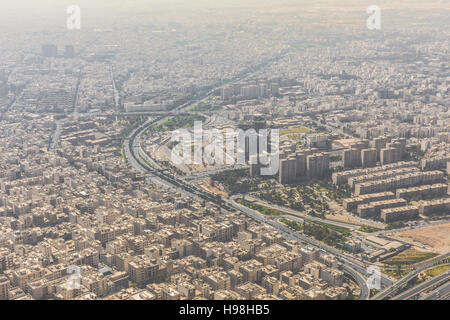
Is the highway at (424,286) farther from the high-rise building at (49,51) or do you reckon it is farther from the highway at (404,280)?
the high-rise building at (49,51)

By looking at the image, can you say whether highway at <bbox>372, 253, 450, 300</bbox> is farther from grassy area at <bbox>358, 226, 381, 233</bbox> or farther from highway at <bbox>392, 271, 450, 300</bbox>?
grassy area at <bbox>358, 226, 381, 233</bbox>

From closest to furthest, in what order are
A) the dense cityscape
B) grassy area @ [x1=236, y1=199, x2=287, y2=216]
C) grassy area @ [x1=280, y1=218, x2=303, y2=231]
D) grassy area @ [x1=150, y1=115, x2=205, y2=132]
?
the dense cityscape < grassy area @ [x1=280, y1=218, x2=303, y2=231] < grassy area @ [x1=236, y1=199, x2=287, y2=216] < grassy area @ [x1=150, y1=115, x2=205, y2=132]

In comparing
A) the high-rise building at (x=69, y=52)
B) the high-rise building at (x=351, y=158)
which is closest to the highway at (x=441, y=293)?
the high-rise building at (x=351, y=158)

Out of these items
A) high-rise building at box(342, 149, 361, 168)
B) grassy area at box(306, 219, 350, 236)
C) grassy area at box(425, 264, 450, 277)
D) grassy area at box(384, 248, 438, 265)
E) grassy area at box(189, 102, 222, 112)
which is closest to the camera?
grassy area at box(425, 264, 450, 277)

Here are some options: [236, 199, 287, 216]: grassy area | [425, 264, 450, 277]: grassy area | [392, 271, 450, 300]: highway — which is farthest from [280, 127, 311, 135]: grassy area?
[392, 271, 450, 300]: highway

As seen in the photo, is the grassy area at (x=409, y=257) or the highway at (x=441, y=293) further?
the grassy area at (x=409, y=257)
